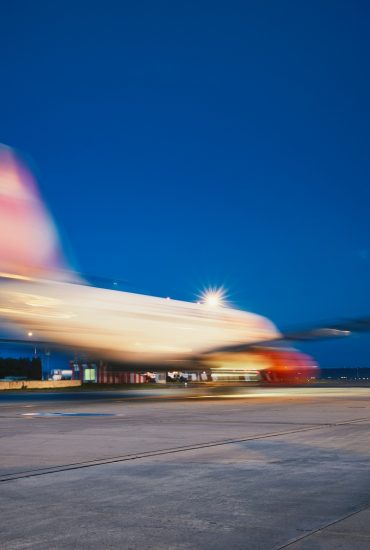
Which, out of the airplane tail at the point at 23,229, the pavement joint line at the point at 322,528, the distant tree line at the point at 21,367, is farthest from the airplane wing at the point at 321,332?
the distant tree line at the point at 21,367

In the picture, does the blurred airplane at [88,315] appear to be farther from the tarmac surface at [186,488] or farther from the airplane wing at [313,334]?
the tarmac surface at [186,488]

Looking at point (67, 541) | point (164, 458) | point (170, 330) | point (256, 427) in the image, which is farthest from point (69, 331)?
point (67, 541)

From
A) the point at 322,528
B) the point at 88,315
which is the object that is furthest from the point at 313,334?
the point at 322,528

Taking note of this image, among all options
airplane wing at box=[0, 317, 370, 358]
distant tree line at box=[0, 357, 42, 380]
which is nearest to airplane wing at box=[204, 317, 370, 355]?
airplane wing at box=[0, 317, 370, 358]

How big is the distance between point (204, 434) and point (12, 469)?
5686 millimetres

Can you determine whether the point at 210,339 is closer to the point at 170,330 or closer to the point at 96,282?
the point at 170,330

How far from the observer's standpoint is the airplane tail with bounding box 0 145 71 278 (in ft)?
98.2

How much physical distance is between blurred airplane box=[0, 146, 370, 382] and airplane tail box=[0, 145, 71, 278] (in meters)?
0.06

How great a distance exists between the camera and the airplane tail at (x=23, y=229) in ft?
98.2

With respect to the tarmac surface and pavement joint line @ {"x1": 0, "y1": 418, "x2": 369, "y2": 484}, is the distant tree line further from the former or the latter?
the tarmac surface

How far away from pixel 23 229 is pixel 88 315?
24.0ft

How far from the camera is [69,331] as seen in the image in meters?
29.8

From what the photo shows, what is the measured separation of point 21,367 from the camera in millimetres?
147500

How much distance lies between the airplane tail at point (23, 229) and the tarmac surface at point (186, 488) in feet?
49.7
